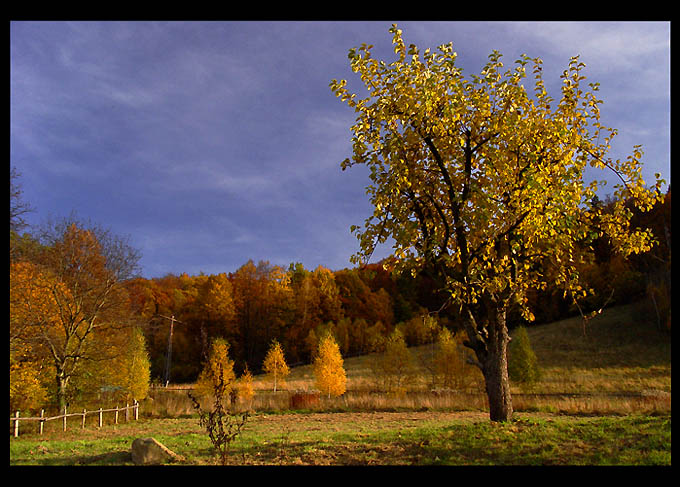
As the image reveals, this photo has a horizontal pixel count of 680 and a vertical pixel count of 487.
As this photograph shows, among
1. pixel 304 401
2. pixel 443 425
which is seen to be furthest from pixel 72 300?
pixel 443 425

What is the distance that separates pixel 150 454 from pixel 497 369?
25.3 feet

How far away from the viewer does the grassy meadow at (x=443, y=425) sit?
7992mm

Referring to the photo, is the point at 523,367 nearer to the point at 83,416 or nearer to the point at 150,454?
the point at 83,416

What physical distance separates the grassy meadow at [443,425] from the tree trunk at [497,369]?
40cm

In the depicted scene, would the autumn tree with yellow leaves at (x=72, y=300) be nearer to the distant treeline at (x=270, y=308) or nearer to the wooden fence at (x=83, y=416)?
the wooden fence at (x=83, y=416)

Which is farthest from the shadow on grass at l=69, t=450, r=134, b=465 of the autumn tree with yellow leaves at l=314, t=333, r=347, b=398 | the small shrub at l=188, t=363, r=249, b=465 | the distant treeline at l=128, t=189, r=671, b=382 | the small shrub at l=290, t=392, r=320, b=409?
the distant treeline at l=128, t=189, r=671, b=382

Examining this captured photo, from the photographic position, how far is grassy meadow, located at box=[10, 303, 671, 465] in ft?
26.2

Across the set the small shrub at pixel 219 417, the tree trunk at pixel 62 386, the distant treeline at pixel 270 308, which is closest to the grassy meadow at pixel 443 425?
the small shrub at pixel 219 417

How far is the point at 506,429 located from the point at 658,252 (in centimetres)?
5629

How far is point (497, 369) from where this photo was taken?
10148 mm

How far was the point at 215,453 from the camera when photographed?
9109 millimetres
